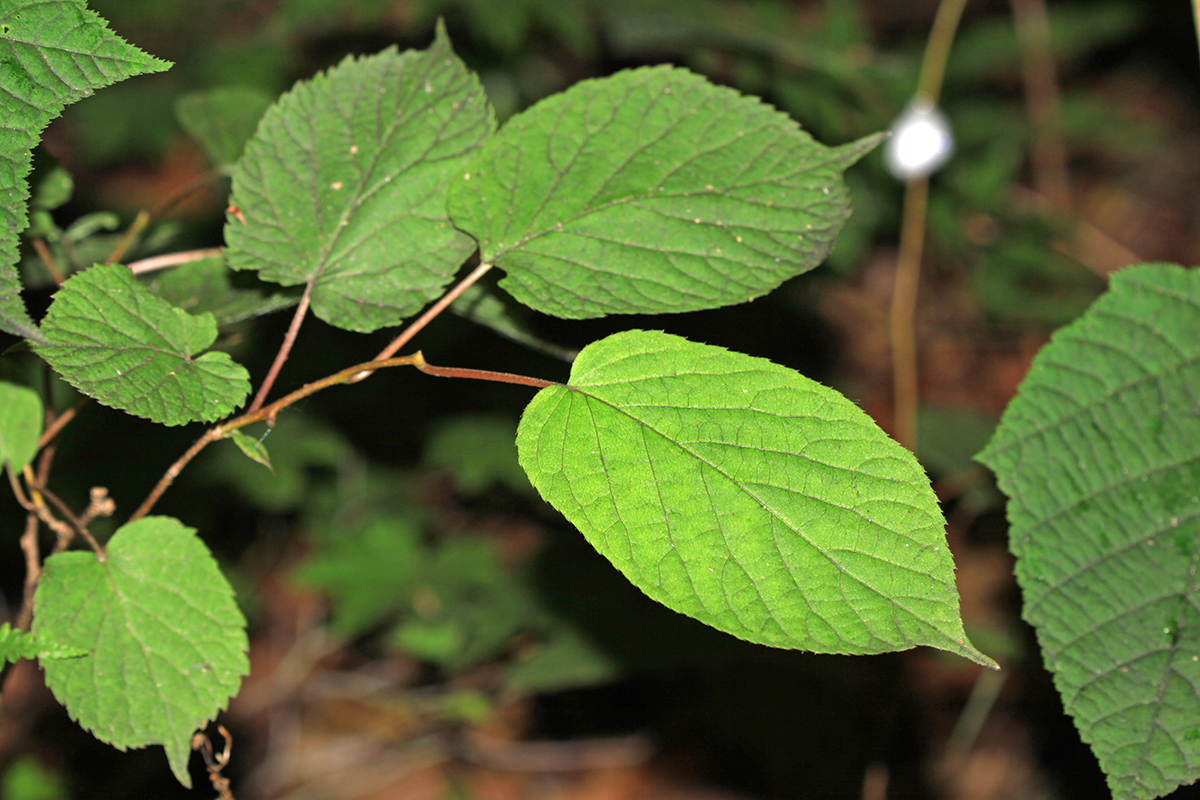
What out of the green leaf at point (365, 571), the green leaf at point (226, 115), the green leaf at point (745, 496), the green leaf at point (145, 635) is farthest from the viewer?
the green leaf at point (365, 571)

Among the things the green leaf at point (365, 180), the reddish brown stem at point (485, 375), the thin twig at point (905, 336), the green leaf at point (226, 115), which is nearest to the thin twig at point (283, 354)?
the green leaf at point (365, 180)

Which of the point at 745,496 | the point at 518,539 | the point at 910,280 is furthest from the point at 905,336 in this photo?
the point at 745,496

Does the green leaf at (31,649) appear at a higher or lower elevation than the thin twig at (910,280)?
lower

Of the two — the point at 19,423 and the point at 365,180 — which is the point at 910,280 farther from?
the point at 19,423

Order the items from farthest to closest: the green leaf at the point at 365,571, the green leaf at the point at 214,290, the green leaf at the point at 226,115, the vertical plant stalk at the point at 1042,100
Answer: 1. the vertical plant stalk at the point at 1042,100
2. the green leaf at the point at 365,571
3. the green leaf at the point at 226,115
4. the green leaf at the point at 214,290

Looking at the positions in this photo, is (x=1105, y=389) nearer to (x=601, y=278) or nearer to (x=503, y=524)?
(x=601, y=278)

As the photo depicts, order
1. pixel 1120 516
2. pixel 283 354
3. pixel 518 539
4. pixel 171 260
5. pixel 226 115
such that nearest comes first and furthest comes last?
pixel 283 354 < pixel 1120 516 < pixel 171 260 < pixel 226 115 < pixel 518 539

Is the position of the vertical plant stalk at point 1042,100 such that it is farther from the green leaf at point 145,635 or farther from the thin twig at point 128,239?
the green leaf at point 145,635
